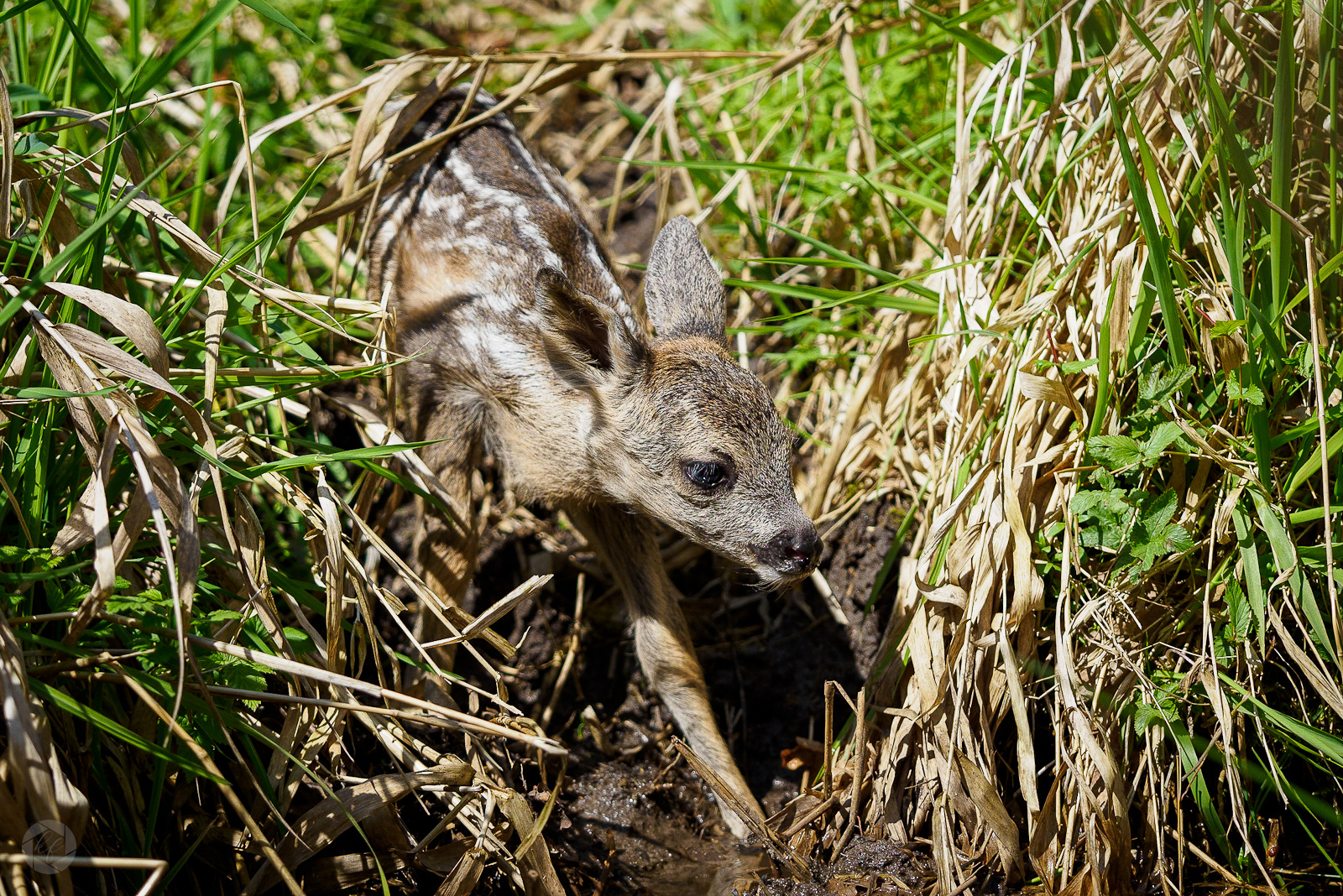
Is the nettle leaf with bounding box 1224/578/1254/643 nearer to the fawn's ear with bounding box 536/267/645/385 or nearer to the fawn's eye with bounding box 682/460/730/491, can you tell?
the fawn's eye with bounding box 682/460/730/491

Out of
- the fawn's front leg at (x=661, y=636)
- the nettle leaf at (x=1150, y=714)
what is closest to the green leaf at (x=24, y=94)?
the fawn's front leg at (x=661, y=636)

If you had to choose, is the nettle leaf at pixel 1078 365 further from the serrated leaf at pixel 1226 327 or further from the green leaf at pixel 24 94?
the green leaf at pixel 24 94

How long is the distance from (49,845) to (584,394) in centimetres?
200

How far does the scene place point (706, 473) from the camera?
3418 millimetres

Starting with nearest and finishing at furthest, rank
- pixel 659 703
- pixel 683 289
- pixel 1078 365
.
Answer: pixel 1078 365 → pixel 683 289 → pixel 659 703

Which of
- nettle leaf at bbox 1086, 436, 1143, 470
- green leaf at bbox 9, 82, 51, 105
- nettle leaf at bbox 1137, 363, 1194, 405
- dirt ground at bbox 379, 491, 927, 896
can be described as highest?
green leaf at bbox 9, 82, 51, 105

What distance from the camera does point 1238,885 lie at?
9.89 ft

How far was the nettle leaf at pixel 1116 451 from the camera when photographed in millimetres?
2922

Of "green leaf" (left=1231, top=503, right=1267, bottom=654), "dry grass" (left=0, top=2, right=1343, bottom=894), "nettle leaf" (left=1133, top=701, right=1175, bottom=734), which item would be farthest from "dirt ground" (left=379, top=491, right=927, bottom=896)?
"green leaf" (left=1231, top=503, right=1267, bottom=654)

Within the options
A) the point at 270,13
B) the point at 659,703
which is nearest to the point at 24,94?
the point at 270,13

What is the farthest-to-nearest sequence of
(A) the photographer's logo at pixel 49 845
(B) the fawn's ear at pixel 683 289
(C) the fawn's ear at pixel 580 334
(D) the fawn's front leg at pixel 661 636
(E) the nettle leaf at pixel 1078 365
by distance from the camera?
(B) the fawn's ear at pixel 683 289 → (D) the fawn's front leg at pixel 661 636 → (C) the fawn's ear at pixel 580 334 → (E) the nettle leaf at pixel 1078 365 → (A) the photographer's logo at pixel 49 845

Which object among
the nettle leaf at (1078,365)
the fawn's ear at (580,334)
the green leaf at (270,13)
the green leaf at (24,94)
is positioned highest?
the green leaf at (24,94)

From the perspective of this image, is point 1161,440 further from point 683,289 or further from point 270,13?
point 270,13

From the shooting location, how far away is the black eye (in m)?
3.41
